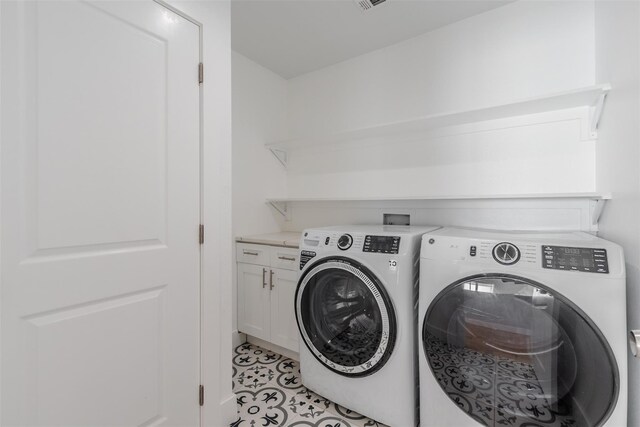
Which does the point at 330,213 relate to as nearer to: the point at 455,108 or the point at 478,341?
the point at 455,108

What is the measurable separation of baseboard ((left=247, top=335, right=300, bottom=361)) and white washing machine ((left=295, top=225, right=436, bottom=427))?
385mm

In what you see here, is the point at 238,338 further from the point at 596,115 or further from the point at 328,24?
the point at 596,115

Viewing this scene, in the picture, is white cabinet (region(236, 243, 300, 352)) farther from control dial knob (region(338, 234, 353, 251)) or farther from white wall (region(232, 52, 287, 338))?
control dial knob (region(338, 234, 353, 251))

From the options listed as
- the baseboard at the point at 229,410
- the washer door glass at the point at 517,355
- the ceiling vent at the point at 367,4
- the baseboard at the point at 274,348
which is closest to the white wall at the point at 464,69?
the ceiling vent at the point at 367,4

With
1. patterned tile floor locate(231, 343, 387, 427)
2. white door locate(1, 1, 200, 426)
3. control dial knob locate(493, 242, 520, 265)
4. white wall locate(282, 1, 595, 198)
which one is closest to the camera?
white door locate(1, 1, 200, 426)

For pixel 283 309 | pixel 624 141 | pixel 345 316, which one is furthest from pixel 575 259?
pixel 283 309

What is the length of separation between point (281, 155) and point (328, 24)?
118 centimetres

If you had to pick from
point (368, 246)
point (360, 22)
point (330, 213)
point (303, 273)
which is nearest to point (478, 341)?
point (368, 246)

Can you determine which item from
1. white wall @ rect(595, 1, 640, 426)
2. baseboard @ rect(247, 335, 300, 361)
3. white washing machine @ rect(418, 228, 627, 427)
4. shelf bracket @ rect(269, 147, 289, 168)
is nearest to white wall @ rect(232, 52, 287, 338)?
shelf bracket @ rect(269, 147, 289, 168)

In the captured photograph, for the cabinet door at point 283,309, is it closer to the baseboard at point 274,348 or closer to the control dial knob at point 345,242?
the baseboard at point 274,348

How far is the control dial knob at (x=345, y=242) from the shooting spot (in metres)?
1.54

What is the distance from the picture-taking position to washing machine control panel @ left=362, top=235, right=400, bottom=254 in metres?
1.43

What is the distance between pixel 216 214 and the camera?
56.6 inches

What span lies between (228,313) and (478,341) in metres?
1.23
